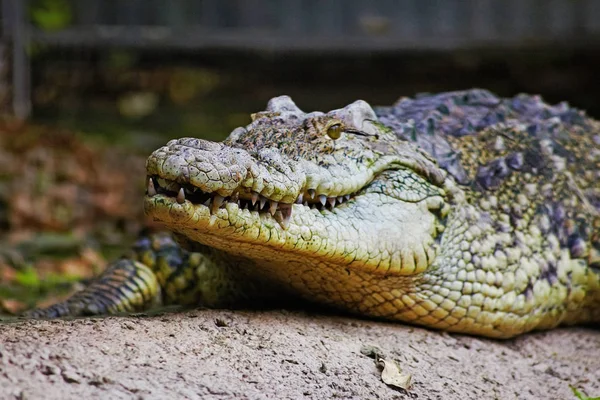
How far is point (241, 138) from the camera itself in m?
3.03

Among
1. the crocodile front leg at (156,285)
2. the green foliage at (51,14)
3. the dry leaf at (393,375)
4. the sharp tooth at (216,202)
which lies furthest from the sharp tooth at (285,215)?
the green foliage at (51,14)

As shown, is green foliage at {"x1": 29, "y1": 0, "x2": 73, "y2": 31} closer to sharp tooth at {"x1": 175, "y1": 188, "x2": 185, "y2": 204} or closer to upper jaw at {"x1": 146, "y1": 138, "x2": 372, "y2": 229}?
upper jaw at {"x1": 146, "y1": 138, "x2": 372, "y2": 229}

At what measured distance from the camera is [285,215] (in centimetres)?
273

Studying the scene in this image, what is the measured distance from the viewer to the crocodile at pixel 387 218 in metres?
2.64

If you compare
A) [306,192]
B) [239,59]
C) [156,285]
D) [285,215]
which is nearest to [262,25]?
[239,59]

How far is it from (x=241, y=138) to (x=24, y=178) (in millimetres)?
Result: 5089

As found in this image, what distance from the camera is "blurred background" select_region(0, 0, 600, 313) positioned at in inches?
363

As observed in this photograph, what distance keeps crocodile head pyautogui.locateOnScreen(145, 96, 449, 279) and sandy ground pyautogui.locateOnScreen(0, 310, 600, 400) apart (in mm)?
274

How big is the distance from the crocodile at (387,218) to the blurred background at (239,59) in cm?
515

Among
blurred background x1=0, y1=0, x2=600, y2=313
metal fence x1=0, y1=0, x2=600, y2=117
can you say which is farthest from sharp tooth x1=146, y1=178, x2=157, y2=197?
metal fence x1=0, y1=0, x2=600, y2=117

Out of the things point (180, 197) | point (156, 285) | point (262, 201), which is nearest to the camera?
point (180, 197)

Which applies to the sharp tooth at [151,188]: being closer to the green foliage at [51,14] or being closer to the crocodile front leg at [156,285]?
the crocodile front leg at [156,285]

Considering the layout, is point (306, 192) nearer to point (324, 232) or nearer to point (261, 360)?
point (324, 232)

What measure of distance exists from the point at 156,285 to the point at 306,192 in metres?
1.28
